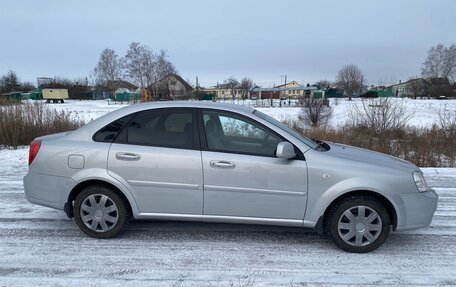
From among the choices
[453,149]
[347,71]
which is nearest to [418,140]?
[453,149]

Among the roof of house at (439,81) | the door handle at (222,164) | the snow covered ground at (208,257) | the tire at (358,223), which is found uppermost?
the roof of house at (439,81)

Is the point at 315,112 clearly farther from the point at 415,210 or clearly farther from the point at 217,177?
the point at 217,177

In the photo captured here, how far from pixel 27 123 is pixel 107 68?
69.6 m

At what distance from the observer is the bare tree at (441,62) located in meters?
86.6

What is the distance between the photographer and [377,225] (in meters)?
3.72

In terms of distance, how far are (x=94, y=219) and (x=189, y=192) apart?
124 centimetres

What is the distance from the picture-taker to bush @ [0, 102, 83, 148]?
11.4m

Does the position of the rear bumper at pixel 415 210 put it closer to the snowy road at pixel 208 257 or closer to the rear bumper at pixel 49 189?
the snowy road at pixel 208 257

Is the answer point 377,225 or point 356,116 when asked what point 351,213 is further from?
point 356,116

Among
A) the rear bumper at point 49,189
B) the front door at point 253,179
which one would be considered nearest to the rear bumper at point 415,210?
the front door at point 253,179

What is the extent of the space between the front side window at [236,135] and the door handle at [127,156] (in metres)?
0.85

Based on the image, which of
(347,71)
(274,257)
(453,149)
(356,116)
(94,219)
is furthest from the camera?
(347,71)

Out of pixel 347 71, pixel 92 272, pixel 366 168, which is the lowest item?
pixel 92 272

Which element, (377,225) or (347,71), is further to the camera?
(347,71)
